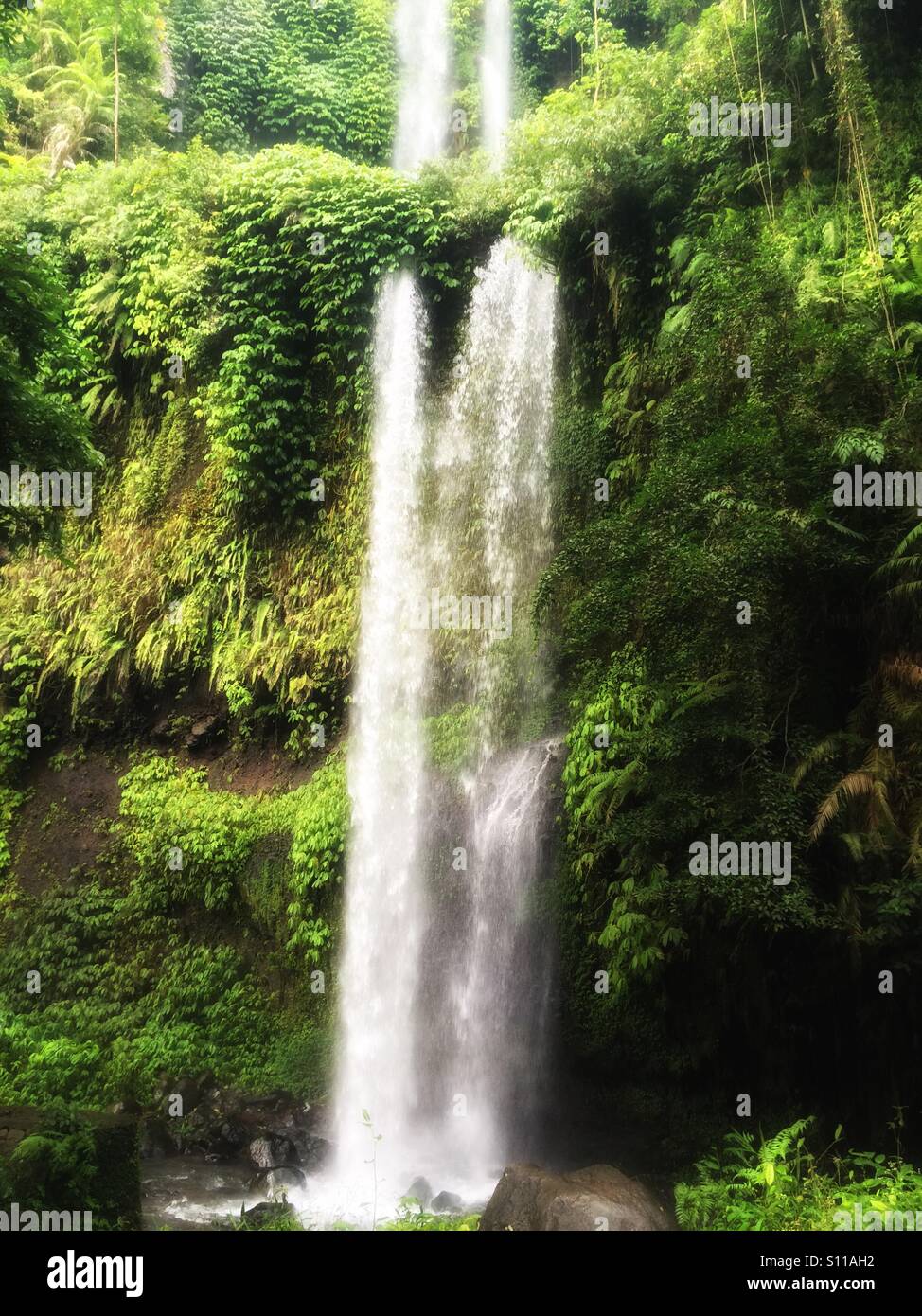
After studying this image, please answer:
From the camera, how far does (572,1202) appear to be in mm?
5863

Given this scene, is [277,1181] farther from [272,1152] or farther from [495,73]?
[495,73]

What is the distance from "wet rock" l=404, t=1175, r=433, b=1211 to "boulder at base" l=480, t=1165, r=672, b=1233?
1.12 metres

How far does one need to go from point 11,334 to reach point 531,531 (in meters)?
5.57

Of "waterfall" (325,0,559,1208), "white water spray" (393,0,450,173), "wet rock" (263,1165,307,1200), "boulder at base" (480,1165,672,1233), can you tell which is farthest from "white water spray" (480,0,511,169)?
"boulder at base" (480,1165,672,1233)

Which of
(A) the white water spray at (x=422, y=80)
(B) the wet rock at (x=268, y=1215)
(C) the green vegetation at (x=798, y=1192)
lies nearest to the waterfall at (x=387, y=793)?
(B) the wet rock at (x=268, y=1215)

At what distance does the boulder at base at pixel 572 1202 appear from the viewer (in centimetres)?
574

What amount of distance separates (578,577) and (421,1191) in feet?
16.4

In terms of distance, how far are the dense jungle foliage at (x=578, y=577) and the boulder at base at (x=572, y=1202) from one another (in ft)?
1.09

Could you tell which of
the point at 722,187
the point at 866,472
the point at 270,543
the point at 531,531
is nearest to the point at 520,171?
the point at 722,187

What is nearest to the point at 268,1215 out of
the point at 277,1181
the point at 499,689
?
the point at 277,1181

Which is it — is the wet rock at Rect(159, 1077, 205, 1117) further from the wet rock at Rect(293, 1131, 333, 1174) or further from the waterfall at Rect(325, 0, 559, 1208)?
the waterfall at Rect(325, 0, 559, 1208)

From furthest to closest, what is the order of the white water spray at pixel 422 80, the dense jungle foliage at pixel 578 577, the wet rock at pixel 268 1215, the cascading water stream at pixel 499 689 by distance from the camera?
the white water spray at pixel 422 80 < the cascading water stream at pixel 499 689 < the wet rock at pixel 268 1215 < the dense jungle foliage at pixel 578 577

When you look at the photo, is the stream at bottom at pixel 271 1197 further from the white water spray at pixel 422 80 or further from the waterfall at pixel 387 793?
the white water spray at pixel 422 80

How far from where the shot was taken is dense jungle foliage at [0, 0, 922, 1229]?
6.55 metres
